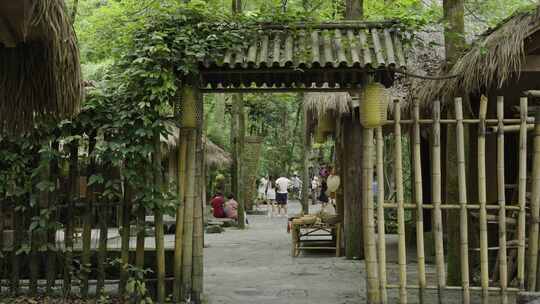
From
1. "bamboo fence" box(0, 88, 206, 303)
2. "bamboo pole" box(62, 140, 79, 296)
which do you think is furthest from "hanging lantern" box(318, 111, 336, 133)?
"bamboo pole" box(62, 140, 79, 296)

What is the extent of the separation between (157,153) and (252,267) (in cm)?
386

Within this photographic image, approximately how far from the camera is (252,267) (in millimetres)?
9766

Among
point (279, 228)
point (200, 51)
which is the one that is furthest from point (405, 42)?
point (279, 228)

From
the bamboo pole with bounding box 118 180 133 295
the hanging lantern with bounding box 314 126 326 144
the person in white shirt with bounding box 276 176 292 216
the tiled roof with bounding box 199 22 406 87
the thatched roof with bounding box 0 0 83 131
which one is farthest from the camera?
the person in white shirt with bounding box 276 176 292 216

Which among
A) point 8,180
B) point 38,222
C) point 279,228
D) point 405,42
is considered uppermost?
point 405,42

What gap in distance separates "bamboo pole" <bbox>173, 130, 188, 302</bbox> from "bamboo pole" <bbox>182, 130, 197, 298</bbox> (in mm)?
38

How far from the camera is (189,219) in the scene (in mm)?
6785

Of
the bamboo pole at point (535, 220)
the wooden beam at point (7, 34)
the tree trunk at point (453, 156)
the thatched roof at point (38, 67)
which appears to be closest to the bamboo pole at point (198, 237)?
the thatched roof at point (38, 67)

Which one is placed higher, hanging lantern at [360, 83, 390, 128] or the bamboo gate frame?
hanging lantern at [360, 83, 390, 128]

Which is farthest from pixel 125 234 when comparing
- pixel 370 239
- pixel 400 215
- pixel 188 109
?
pixel 400 215

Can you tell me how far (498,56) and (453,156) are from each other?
138cm

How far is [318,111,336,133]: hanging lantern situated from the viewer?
10446 millimetres

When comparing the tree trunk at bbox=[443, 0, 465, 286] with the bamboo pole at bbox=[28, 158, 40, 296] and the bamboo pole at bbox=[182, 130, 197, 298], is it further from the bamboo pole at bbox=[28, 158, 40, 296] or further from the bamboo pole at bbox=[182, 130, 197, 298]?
the bamboo pole at bbox=[28, 158, 40, 296]

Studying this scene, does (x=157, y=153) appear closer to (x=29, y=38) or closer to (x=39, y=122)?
(x=39, y=122)
